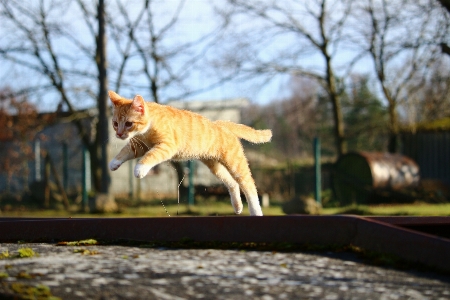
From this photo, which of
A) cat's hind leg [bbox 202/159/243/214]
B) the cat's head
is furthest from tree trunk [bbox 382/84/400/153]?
the cat's head

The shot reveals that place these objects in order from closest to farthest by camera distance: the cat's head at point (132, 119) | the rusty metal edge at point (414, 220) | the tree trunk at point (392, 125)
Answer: the rusty metal edge at point (414, 220), the cat's head at point (132, 119), the tree trunk at point (392, 125)

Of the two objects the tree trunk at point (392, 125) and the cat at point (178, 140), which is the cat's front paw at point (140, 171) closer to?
the cat at point (178, 140)

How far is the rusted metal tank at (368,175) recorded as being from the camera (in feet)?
48.9

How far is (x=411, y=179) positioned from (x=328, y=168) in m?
2.20

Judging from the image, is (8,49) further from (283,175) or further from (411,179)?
(411,179)

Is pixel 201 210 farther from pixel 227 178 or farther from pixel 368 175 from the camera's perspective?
pixel 227 178

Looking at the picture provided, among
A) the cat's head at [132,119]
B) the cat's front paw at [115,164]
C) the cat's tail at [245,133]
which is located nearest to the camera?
the cat's head at [132,119]

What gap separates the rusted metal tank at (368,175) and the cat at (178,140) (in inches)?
377

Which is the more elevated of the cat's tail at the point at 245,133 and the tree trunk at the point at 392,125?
the tree trunk at the point at 392,125

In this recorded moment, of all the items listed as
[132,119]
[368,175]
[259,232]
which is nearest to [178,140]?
[132,119]

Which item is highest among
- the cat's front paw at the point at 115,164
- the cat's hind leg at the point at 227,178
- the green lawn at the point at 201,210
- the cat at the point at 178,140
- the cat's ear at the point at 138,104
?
the cat's ear at the point at 138,104

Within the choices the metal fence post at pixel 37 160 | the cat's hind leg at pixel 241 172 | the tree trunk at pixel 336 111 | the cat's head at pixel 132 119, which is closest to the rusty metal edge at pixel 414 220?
the cat's hind leg at pixel 241 172

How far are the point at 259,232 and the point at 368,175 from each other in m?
11.3

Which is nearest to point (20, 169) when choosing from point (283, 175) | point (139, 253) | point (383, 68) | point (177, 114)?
point (283, 175)
